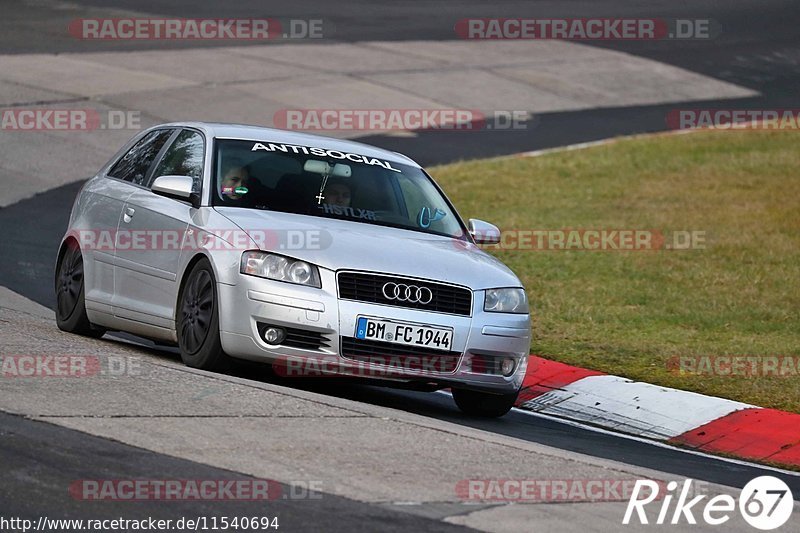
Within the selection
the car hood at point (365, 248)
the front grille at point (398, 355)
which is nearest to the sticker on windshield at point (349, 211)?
the car hood at point (365, 248)

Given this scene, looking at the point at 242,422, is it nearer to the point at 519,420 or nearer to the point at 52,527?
the point at 52,527

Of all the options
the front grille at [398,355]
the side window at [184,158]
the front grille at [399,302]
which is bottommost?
the front grille at [398,355]

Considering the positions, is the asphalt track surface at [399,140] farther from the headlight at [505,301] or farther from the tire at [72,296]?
the tire at [72,296]

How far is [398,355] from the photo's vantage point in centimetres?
854

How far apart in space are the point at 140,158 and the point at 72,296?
1.05m

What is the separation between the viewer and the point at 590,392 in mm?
10680

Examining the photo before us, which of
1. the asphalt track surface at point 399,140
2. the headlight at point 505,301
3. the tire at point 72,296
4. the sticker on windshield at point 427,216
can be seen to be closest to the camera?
the asphalt track surface at point 399,140

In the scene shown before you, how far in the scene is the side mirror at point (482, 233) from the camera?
32.9 ft

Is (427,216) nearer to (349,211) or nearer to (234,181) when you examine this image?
(349,211)

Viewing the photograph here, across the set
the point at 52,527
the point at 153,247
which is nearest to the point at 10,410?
the point at 52,527

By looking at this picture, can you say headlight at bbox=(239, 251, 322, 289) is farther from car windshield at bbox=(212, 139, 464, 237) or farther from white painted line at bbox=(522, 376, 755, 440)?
white painted line at bbox=(522, 376, 755, 440)

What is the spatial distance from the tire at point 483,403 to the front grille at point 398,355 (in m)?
0.78

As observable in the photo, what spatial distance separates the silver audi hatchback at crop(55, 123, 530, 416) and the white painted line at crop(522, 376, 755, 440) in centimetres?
103

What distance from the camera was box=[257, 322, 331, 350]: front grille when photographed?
8.45m
